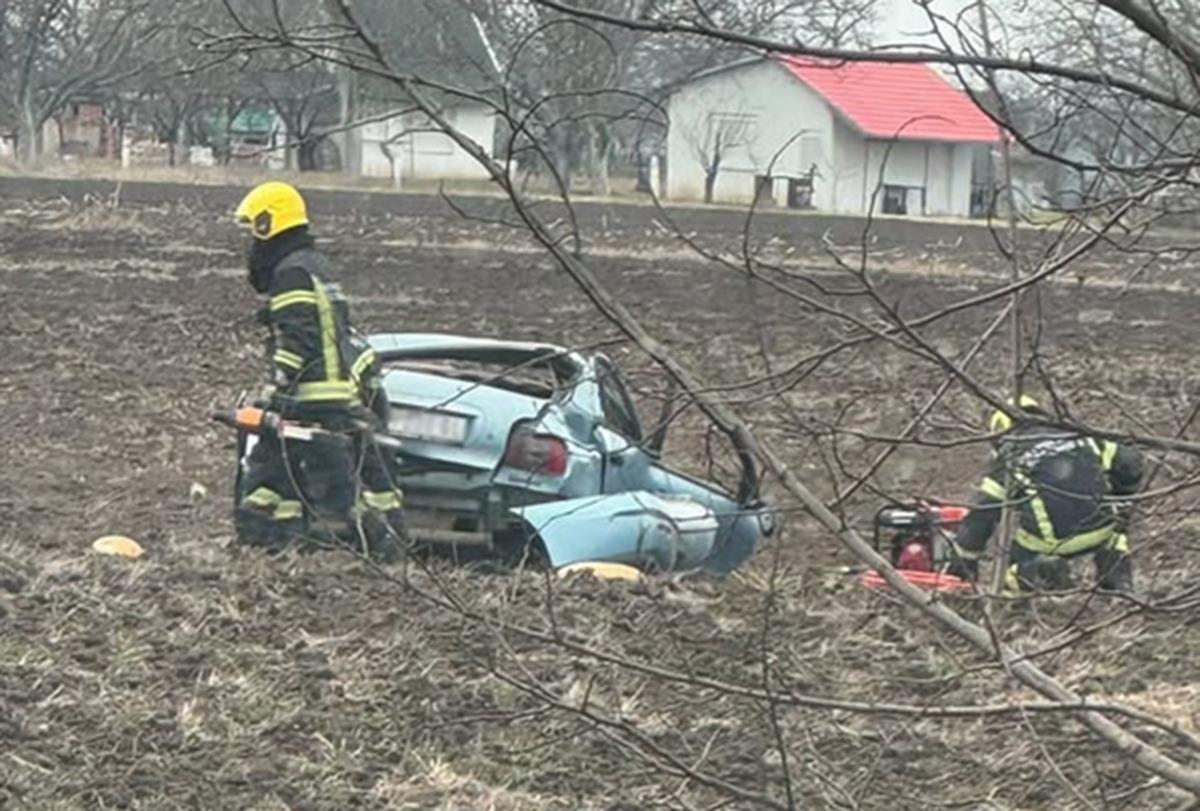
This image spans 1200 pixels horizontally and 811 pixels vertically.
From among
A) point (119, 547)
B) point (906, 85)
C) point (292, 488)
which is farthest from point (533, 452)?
point (906, 85)

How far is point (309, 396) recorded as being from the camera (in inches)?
381

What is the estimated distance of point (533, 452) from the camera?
9.21 m

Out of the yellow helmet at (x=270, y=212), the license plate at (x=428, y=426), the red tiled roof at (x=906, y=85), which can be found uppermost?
the red tiled roof at (x=906, y=85)

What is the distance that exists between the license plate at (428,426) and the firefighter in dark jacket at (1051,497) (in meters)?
2.26

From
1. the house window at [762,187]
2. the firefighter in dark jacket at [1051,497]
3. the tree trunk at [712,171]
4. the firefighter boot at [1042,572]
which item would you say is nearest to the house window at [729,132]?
the tree trunk at [712,171]

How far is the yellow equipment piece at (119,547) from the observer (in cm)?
912

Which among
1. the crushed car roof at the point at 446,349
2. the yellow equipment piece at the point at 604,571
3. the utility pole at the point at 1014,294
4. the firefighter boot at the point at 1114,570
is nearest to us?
the utility pole at the point at 1014,294

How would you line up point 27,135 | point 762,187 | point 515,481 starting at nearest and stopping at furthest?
point 762,187
point 515,481
point 27,135

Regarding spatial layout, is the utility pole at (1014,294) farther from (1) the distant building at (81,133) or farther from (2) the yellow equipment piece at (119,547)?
(1) the distant building at (81,133)

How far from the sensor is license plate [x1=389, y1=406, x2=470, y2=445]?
9266mm

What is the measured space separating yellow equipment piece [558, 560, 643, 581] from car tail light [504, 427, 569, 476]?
1.31ft

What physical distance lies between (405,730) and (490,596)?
1.55 meters

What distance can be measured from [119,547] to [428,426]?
134 cm

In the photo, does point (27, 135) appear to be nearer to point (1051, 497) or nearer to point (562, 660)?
point (562, 660)
